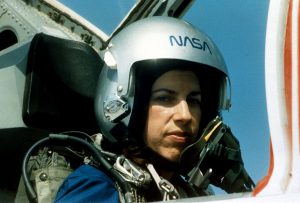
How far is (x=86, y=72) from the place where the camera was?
2.24 meters

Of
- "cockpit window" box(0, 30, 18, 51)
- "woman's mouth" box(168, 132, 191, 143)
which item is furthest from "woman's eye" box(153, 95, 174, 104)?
"cockpit window" box(0, 30, 18, 51)

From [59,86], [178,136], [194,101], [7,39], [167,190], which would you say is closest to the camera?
[167,190]

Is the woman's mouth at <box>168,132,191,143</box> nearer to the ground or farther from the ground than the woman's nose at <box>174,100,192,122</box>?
nearer to the ground

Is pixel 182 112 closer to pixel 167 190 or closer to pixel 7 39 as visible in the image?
pixel 167 190

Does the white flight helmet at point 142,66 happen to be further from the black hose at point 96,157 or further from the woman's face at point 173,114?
the black hose at point 96,157

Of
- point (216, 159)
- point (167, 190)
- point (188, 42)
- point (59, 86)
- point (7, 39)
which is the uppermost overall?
point (188, 42)

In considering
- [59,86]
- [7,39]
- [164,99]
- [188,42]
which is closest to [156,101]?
[164,99]

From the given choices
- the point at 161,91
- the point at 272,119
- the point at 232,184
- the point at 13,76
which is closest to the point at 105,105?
the point at 161,91

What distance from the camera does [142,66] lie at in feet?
6.61

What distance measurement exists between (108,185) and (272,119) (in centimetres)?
69

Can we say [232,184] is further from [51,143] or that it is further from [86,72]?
[86,72]

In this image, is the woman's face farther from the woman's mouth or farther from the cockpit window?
the cockpit window

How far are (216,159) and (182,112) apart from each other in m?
0.17

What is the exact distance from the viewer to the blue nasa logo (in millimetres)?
2002
